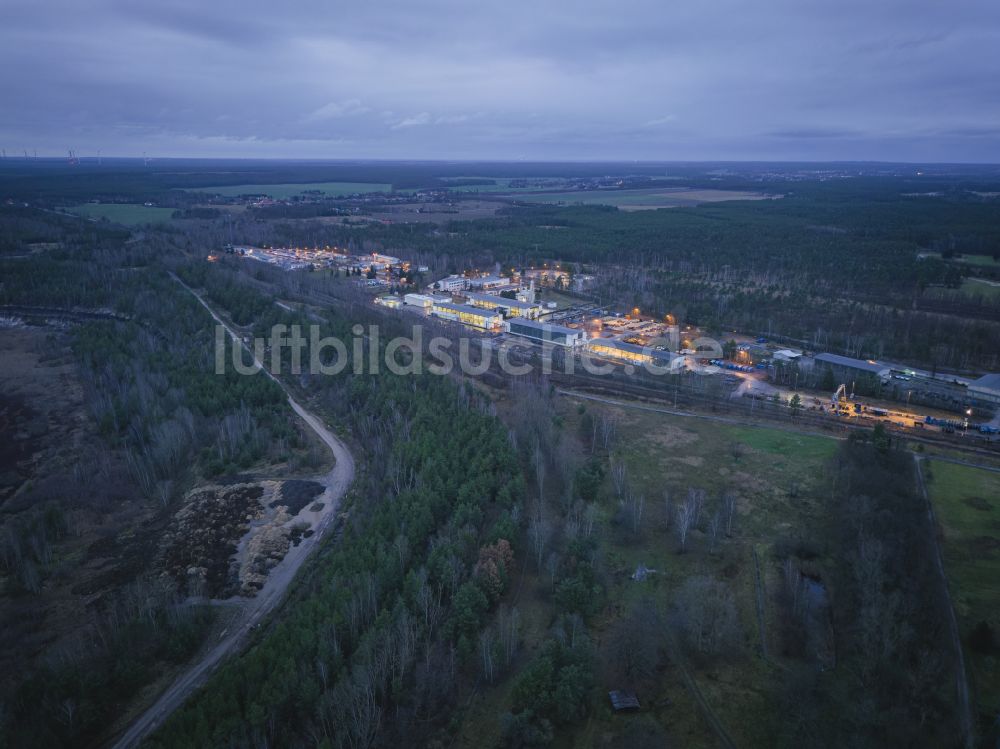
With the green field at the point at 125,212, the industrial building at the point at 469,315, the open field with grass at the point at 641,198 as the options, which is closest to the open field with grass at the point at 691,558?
the industrial building at the point at 469,315

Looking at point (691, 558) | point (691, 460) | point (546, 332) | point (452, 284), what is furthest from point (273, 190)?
point (691, 558)

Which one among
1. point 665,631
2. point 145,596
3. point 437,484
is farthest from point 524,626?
point 145,596

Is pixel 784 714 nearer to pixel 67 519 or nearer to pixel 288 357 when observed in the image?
pixel 67 519

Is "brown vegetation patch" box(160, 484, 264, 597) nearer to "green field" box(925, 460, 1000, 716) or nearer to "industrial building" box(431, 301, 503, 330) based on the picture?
"green field" box(925, 460, 1000, 716)

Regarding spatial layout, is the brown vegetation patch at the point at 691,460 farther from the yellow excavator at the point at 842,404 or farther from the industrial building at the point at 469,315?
the industrial building at the point at 469,315

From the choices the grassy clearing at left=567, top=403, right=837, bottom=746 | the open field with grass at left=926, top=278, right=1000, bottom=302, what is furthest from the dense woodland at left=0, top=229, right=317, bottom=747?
the open field with grass at left=926, top=278, right=1000, bottom=302

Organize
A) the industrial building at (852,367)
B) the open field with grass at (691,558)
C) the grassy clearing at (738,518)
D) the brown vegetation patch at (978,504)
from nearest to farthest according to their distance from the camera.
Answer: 1. the open field with grass at (691,558)
2. the grassy clearing at (738,518)
3. the brown vegetation patch at (978,504)
4. the industrial building at (852,367)

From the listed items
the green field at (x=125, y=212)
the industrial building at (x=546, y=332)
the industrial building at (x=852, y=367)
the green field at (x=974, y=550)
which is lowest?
the green field at (x=974, y=550)
